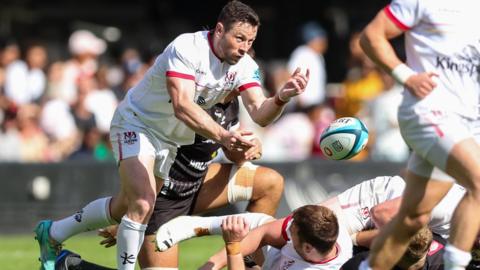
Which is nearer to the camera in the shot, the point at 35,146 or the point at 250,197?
the point at 250,197

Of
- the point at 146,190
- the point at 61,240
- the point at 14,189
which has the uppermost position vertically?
the point at 146,190

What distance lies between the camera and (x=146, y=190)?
8430 mm

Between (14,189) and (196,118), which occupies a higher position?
(196,118)

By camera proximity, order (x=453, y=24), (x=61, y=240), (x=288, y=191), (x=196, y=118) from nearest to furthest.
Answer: (x=453, y=24) → (x=196, y=118) → (x=61, y=240) → (x=288, y=191)

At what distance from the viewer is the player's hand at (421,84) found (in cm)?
694

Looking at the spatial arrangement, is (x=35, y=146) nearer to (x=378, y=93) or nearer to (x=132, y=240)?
(x=378, y=93)

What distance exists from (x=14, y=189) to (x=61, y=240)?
5644 millimetres

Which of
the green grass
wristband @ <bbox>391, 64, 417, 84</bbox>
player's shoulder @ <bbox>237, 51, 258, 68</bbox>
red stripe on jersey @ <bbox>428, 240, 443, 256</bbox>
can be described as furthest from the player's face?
the green grass

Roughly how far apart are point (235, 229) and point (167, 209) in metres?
1.91

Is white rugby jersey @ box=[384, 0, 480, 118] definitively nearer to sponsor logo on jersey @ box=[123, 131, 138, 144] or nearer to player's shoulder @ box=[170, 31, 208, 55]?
player's shoulder @ box=[170, 31, 208, 55]

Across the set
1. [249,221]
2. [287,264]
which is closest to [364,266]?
[287,264]

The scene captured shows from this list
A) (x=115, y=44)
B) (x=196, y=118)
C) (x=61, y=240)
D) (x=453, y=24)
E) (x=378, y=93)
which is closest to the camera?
(x=453, y=24)

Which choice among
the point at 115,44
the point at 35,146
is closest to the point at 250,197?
the point at 35,146

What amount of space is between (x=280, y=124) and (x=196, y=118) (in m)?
8.50
